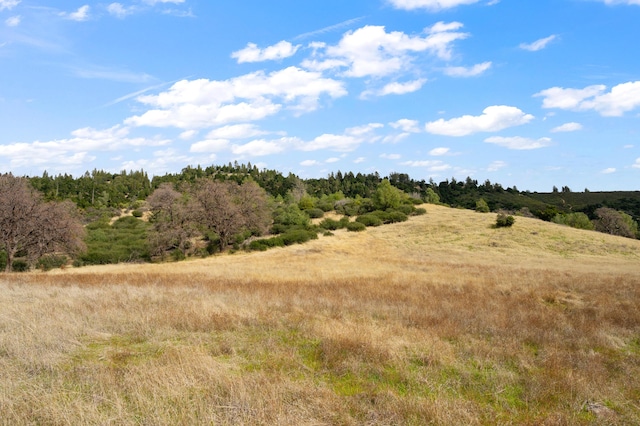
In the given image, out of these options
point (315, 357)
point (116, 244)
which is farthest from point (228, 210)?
point (315, 357)

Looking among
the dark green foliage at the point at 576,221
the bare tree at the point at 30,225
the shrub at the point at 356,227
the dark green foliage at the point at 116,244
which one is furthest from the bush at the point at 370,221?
the bare tree at the point at 30,225

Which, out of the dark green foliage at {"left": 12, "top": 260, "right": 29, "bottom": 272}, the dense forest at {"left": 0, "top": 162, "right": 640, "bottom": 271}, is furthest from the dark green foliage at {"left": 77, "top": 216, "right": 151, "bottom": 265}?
the dark green foliage at {"left": 12, "top": 260, "right": 29, "bottom": 272}

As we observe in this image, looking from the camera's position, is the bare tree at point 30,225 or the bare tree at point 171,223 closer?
the bare tree at point 30,225

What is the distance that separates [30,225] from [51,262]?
6.63 meters

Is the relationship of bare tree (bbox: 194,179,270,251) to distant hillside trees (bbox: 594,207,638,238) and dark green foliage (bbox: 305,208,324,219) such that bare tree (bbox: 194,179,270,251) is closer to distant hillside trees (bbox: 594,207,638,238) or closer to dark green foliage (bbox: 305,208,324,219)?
dark green foliage (bbox: 305,208,324,219)

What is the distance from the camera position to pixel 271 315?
1091 centimetres

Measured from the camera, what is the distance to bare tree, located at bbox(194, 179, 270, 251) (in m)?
46.3

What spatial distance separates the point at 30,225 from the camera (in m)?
30.3

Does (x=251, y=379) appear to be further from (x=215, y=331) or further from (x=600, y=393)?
(x=600, y=393)

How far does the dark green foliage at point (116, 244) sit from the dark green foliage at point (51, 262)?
1.43 metres

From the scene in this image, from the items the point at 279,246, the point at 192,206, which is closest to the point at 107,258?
the point at 192,206

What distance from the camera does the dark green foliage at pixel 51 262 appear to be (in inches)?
1359

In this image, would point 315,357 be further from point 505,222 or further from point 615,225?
point 615,225

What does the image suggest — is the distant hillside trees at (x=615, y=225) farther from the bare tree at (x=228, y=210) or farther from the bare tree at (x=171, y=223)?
the bare tree at (x=171, y=223)
